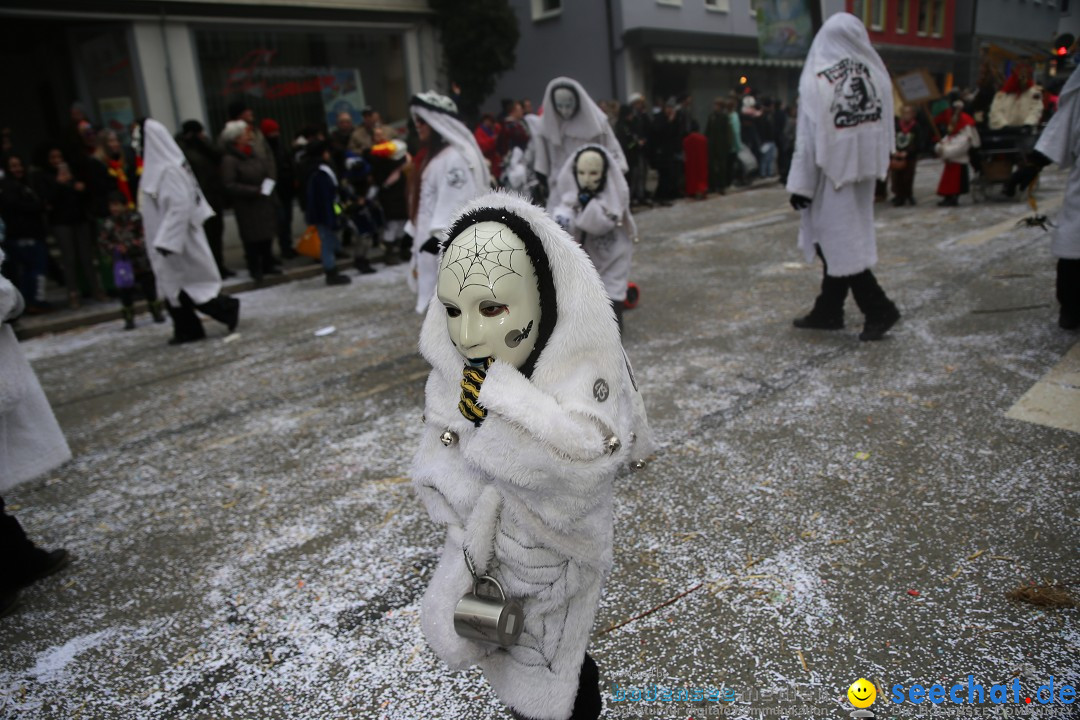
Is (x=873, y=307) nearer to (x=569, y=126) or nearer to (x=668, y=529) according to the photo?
(x=569, y=126)

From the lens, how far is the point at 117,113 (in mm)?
11852

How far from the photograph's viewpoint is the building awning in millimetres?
19094

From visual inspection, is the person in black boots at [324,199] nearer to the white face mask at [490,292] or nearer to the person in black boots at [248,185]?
the person in black boots at [248,185]

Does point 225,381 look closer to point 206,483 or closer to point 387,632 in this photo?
point 206,483

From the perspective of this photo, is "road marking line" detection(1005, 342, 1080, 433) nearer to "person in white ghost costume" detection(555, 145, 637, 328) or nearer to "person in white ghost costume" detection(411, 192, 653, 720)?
"person in white ghost costume" detection(555, 145, 637, 328)

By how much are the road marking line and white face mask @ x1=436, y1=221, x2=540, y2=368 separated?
3.50m

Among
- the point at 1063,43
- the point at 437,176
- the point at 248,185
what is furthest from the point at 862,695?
A: the point at 248,185

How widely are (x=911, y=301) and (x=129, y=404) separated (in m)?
6.49

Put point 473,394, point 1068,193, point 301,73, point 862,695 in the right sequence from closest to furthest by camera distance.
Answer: point 473,394, point 862,695, point 1068,193, point 301,73

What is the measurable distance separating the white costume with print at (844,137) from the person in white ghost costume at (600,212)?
50.1 inches

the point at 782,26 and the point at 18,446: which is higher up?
the point at 782,26

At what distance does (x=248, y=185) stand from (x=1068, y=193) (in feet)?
27.4

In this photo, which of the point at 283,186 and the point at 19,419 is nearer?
the point at 19,419

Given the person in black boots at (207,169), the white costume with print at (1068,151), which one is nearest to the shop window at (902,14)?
the white costume with print at (1068,151)
